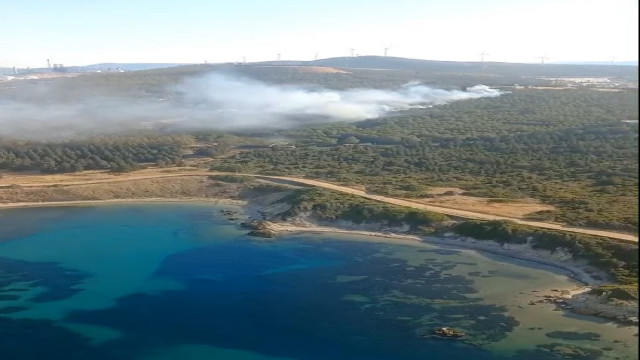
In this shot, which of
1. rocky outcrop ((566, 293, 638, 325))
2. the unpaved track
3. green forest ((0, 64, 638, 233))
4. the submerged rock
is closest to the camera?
the submerged rock

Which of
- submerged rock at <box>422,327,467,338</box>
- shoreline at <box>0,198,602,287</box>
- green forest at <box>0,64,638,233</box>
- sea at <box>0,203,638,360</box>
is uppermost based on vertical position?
green forest at <box>0,64,638,233</box>

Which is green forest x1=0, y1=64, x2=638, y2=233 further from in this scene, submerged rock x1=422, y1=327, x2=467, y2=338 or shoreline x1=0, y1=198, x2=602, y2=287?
submerged rock x1=422, y1=327, x2=467, y2=338

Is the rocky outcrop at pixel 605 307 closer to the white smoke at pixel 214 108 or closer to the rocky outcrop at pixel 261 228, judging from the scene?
the rocky outcrop at pixel 261 228

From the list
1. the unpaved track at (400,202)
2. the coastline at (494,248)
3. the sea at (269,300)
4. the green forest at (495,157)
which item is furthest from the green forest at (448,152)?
the sea at (269,300)

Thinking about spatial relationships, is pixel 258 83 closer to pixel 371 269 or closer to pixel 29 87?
pixel 29 87

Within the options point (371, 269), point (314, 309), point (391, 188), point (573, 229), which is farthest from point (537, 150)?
point (314, 309)

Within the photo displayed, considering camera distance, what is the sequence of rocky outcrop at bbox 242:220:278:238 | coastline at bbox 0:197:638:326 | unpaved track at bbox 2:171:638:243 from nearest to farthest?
coastline at bbox 0:197:638:326, unpaved track at bbox 2:171:638:243, rocky outcrop at bbox 242:220:278:238

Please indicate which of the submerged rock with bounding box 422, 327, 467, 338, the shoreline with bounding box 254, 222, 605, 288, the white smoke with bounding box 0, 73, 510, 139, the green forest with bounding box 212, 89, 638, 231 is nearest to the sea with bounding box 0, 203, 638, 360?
the submerged rock with bounding box 422, 327, 467, 338
